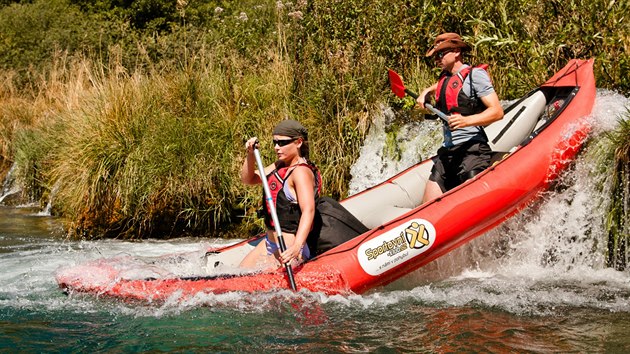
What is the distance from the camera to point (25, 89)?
1300 centimetres

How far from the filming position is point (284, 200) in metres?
5.28

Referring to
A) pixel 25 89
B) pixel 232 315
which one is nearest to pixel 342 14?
pixel 232 315

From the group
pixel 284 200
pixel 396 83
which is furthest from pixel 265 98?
pixel 284 200

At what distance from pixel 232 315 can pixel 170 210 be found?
332cm

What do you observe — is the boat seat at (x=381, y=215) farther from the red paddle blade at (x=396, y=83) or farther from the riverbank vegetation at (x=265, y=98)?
the riverbank vegetation at (x=265, y=98)

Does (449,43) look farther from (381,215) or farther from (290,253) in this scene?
(290,253)

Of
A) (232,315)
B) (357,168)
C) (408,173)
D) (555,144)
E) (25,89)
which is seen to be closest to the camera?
(232,315)

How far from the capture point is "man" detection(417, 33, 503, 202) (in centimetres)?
548

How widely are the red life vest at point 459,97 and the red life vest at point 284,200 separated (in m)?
1.16

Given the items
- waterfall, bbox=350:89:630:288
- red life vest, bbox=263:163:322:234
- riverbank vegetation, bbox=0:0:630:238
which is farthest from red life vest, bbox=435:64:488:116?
riverbank vegetation, bbox=0:0:630:238

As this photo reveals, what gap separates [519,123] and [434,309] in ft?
7.54

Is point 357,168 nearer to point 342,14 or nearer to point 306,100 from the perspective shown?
point 306,100

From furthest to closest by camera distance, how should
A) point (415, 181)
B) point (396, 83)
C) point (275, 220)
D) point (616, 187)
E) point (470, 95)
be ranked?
point (415, 181), point (396, 83), point (470, 95), point (616, 187), point (275, 220)

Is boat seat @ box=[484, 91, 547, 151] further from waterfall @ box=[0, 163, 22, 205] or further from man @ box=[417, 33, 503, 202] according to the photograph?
waterfall @ box=[0, 163, 22, 205]
